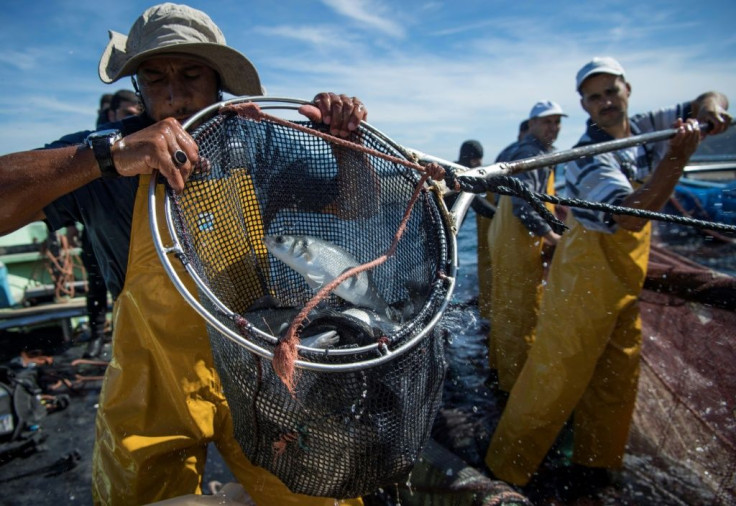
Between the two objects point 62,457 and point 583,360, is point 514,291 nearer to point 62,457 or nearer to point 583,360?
point 583,360

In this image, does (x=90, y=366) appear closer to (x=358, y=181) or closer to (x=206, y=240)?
(x=206, y=240)

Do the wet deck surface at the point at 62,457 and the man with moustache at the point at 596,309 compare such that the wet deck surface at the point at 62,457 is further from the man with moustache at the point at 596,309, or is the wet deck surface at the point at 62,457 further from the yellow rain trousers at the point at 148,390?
the man with moustache at the point at 596,309

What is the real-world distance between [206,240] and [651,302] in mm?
3797

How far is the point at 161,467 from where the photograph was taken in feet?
5.97

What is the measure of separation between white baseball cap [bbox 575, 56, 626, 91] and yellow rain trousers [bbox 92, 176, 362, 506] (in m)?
3.26

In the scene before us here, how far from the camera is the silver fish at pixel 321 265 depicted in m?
1.88

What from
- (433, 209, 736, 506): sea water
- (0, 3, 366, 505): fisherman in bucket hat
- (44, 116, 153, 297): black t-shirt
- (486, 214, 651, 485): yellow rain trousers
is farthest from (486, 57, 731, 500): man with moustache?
(44, 116, 153, 297): black t-shirt

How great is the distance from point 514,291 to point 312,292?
3044mm

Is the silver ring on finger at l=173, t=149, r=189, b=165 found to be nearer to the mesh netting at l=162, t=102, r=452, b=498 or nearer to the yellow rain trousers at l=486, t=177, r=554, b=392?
the mesh netting at l=162, t=102, r=452, b=498

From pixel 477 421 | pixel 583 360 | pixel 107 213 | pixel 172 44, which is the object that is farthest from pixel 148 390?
pixel 477 421

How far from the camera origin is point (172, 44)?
174 cm

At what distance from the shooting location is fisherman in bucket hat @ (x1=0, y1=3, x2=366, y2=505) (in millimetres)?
1783

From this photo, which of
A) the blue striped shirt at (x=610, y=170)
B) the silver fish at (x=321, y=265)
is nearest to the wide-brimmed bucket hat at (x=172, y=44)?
the silver fish at (x=321, y=265)

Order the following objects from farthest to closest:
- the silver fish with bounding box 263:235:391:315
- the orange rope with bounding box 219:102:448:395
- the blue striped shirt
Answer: the blue striped shirt < the silver fish with bounding box 263:235:391:315 < the orange rope with bounding box 219:102:448:395
